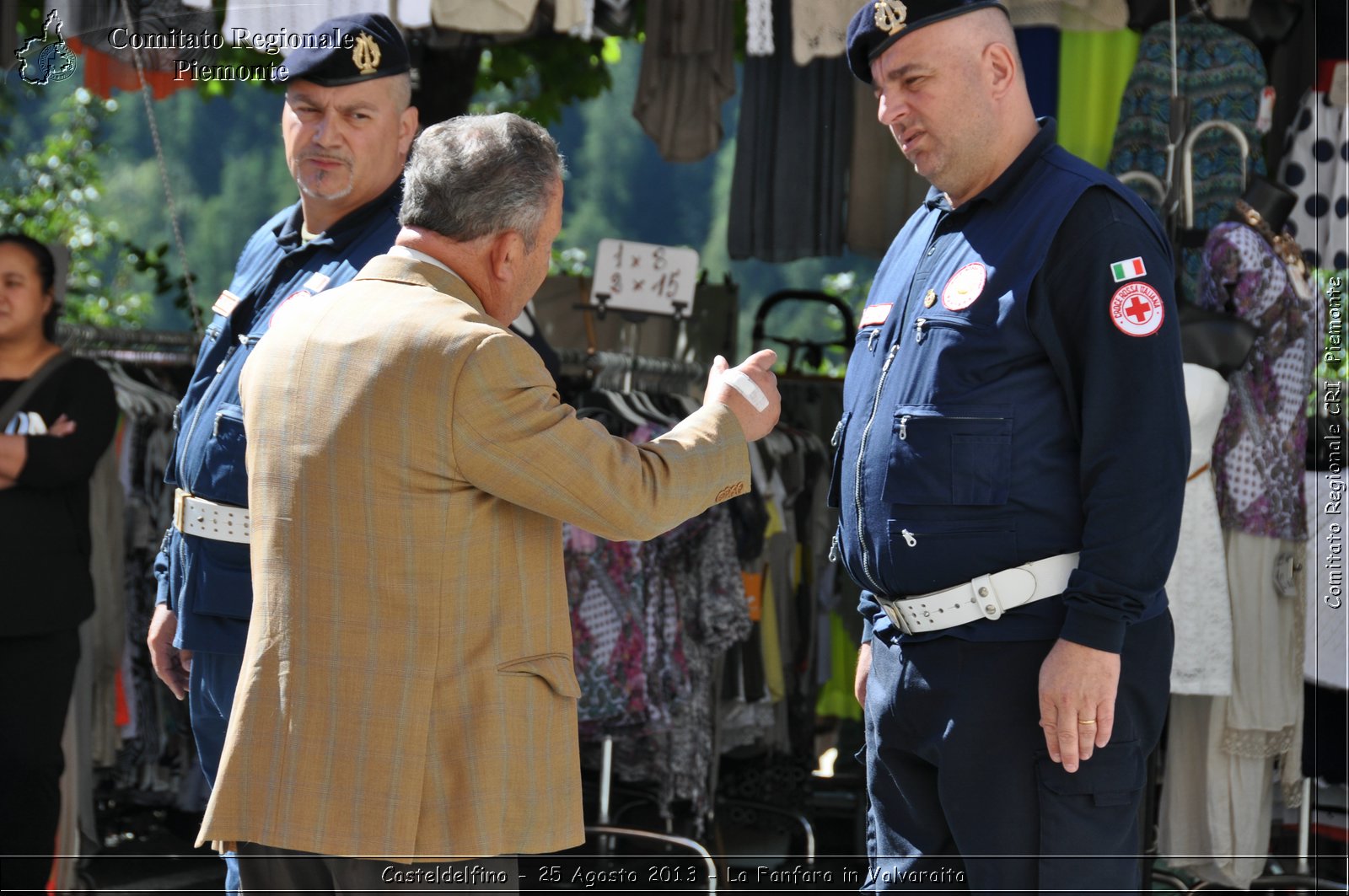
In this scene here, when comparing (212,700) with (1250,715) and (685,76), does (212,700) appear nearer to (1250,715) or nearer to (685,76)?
(1250,715)

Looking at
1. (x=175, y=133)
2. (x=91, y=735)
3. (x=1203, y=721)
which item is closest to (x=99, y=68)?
(x=91, y=735)

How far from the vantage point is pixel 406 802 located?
214 centimetres

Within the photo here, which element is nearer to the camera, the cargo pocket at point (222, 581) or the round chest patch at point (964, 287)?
the round chest patch at point (964, 287)

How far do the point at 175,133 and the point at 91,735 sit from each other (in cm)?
1446

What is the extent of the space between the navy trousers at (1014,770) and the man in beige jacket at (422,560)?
0.73 meters

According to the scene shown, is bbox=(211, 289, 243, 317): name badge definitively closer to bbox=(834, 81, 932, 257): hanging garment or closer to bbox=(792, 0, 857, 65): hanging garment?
bbox=(792, 0, 857, 65): hanging garment

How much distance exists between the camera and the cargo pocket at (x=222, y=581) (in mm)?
3008

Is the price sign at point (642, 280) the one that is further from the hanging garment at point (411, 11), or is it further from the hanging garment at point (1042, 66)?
the hanging garment at point (1042, 66)

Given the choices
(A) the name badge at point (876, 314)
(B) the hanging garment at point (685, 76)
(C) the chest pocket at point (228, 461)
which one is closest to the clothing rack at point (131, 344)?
(B) the hanging garment at point (685, 76)

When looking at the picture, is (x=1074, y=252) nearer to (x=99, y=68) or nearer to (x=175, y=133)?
(x=99, y=68)

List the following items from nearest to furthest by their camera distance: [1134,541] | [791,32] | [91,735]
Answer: [1134,541] < [91,735] < [791,32]

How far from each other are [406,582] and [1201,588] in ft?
9.53

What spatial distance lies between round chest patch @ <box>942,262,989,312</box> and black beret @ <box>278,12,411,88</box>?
1471 millimetres

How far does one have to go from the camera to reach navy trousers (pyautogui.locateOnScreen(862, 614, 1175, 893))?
2502 millimetres
